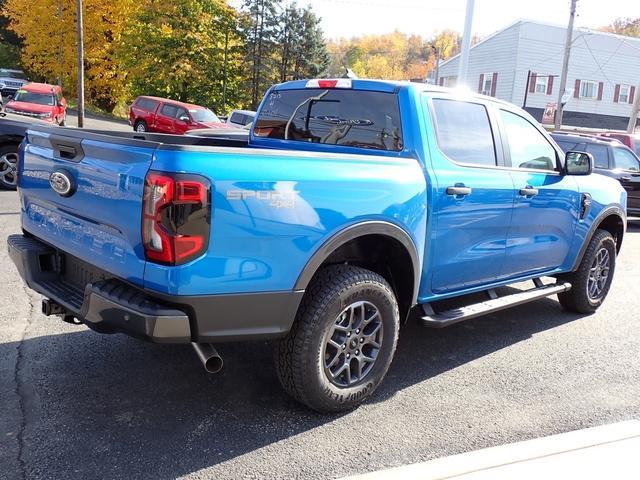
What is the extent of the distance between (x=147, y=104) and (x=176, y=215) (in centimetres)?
2671

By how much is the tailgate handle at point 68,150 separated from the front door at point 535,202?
308cm

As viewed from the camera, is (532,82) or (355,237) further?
(532,82)

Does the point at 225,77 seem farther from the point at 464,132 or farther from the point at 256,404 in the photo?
the point at 256,404

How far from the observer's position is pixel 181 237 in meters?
2.64

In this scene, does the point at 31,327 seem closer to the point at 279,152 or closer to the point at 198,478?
the point at 198,478

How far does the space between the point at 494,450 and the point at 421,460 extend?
409mm

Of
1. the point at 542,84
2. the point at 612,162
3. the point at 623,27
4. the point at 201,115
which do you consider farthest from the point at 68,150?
the point at 623,27

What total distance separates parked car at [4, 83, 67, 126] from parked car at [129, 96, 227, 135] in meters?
4.75

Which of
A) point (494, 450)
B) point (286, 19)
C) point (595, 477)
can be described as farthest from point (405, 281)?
point (286, 19)

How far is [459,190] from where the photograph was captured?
3.92 m

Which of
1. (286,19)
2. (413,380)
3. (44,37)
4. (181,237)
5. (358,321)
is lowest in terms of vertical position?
(413,380)

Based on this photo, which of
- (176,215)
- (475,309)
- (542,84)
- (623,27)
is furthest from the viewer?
(623,27)

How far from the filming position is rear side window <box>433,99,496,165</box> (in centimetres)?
407

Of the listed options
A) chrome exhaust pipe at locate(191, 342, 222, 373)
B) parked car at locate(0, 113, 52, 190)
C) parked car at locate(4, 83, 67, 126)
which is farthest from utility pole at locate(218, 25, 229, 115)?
chrome exhaust pipe at locate(191, 342, 222, 373)
